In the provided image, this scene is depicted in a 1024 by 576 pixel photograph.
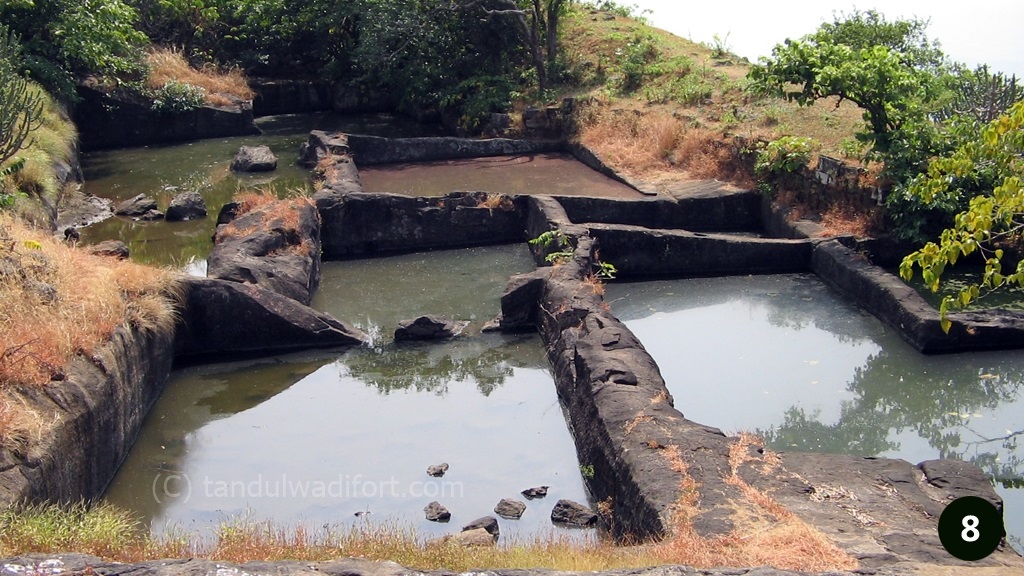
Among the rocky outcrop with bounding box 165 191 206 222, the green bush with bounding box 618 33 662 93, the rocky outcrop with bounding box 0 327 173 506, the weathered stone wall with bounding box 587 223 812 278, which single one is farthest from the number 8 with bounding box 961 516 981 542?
the green bush with bounding box 618 33 662 93

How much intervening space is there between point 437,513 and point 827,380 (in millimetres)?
4452

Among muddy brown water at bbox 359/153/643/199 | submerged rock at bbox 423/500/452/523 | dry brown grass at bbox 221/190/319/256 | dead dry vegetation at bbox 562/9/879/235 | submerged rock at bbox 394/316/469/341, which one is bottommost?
submerged rock at bbox 423/500/452/523

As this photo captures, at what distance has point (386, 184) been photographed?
16953 millimetres

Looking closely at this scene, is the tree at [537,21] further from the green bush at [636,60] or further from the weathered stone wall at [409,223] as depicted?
the weathered stone wall at [409,223]

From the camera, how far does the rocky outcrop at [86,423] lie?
686 cm

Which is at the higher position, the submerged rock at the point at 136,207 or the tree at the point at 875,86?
the tree at the point at 875,86

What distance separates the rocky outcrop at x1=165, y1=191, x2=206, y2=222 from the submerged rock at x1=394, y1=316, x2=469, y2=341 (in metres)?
6.30

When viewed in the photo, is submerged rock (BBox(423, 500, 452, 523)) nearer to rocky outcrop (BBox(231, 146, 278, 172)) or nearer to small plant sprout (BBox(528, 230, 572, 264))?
small plant sprout (BBox(528, 230, 572, 264))

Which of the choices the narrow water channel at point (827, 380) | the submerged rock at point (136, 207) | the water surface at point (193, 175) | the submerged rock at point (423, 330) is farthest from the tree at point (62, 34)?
the narrow water channel at point (827, 380)

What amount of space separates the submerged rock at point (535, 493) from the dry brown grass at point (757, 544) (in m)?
1.72

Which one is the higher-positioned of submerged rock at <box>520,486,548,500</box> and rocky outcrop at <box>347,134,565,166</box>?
rocky outcrop at <box>347,134,565,166</box>

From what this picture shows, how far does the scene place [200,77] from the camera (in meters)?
23.0

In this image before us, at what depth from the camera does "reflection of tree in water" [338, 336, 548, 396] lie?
10297 millimetres

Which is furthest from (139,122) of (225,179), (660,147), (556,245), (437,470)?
(437,470)
